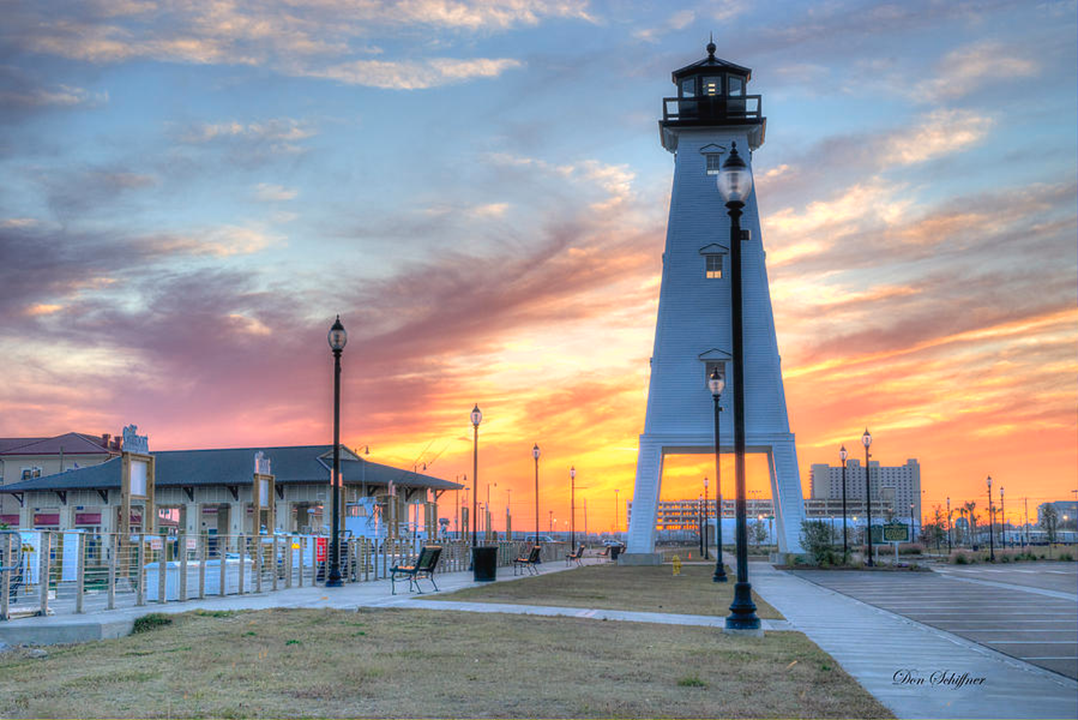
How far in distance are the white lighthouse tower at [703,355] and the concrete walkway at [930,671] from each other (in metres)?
30.4

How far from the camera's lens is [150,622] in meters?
14.1

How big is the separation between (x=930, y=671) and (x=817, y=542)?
39727mm

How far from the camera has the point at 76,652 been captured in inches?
452

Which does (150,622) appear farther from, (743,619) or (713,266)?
(713,266)

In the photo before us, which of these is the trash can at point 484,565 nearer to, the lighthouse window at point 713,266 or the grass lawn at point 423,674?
the grass lawn at point 423,674

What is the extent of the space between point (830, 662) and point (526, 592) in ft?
42.8

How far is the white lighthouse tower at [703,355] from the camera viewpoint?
1927 inches

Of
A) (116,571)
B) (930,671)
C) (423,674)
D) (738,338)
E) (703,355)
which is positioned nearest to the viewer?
(423,674)

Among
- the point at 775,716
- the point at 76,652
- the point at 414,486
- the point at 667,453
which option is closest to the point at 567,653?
the point at 775,716

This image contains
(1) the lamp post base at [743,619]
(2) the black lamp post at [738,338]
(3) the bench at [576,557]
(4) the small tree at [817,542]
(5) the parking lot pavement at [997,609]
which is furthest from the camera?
(3) the bench at [576,557]

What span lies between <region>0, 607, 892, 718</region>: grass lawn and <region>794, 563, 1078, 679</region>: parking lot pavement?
10.7 ft
